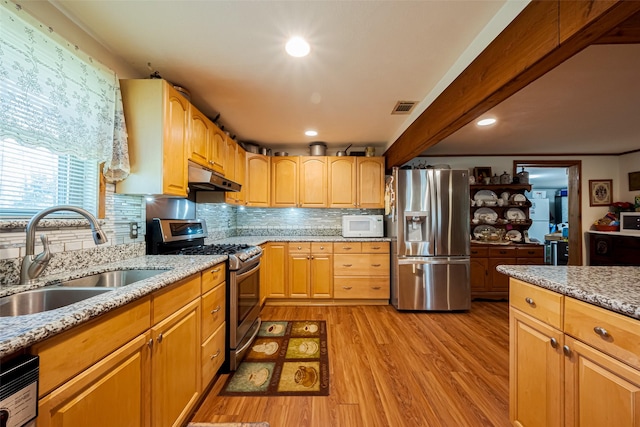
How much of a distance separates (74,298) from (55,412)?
589mm

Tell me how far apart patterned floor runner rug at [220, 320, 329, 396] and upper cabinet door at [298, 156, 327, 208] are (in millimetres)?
1700

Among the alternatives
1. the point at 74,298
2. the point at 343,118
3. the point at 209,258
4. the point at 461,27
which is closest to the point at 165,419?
the point at 74,298

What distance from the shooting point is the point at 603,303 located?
0.92 m

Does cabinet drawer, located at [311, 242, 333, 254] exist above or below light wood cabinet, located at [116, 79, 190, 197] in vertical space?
below

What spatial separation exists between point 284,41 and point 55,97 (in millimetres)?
1225

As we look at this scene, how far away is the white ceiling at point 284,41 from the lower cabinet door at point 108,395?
1.63 meters

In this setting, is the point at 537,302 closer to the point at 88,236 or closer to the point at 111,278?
the point at 111,278

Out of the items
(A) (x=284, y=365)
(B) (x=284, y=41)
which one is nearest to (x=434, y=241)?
(A) (x=284, y=365)

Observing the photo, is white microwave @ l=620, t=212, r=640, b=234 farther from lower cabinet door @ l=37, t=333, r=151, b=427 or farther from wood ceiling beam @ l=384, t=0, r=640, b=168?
lower cabinet door @ l=37, t=333, r=151, b=427

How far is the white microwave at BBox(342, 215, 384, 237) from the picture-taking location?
368 cm

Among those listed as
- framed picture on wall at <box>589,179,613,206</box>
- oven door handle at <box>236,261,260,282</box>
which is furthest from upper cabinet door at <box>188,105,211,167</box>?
framed picture on wall at <box>589,179,613,206</box>

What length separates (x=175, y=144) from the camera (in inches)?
72.2

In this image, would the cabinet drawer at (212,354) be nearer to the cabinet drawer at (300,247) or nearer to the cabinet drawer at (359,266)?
the cabinet drawer at (300,247)

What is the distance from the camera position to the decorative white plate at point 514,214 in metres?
4.03
